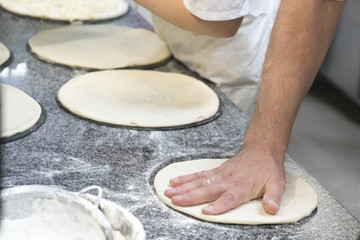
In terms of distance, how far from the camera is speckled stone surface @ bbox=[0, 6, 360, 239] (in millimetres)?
1266

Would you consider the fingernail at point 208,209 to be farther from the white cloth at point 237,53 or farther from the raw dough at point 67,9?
the raw dough at point 67,9

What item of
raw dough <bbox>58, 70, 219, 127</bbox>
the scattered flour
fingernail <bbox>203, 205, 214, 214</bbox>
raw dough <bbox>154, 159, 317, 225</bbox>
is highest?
the scattered flour

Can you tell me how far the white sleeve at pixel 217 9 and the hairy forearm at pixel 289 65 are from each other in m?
0.25

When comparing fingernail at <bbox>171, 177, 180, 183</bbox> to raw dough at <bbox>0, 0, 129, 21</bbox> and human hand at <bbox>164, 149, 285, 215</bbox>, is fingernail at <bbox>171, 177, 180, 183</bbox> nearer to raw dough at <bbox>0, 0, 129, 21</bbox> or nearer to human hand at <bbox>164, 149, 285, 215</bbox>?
human hand at <bbox>164, 149, 285, 215</bbox>

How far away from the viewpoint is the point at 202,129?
1.72m

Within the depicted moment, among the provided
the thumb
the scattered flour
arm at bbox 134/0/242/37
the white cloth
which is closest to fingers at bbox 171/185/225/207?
the thumb

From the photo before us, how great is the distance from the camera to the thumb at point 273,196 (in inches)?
51.0

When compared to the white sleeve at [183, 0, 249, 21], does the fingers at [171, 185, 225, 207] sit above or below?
below

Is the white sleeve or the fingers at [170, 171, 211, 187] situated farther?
the white sleeve

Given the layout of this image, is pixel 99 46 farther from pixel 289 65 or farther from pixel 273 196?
pixel 273 196

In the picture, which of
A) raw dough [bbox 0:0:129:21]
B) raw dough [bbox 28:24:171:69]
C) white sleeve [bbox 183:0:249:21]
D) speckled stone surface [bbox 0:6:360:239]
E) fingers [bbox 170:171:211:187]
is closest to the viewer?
speckled stone surface [bbox 0:6:360:239]

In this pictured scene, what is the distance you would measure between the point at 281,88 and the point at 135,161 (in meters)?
0.47

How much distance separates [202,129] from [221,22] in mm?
395

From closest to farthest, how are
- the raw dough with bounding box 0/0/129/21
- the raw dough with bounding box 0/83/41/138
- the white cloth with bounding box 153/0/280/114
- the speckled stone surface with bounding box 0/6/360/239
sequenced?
1. the speckled stone surface with bounding box 0/6/360/239
2. the raw dough with bounding box 0/83/41/138
3. the white cloth with bounding box 153/0/280/114
4. the raw dough with bounding box 0/0/129/21
